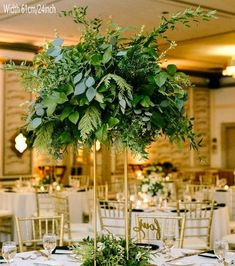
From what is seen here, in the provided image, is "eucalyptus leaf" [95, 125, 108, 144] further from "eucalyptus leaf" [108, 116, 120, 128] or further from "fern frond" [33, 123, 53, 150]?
"fern frond" [33, 123, 53, 150]

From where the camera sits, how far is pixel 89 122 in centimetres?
228

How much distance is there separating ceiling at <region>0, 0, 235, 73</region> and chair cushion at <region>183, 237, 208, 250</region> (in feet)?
9.33

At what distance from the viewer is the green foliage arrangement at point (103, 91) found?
2309 millimetres

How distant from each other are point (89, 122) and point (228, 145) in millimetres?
13771

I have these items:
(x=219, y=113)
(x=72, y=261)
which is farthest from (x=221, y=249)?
(x=219, y=113)

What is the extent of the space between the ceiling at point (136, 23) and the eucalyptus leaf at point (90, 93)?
473cm

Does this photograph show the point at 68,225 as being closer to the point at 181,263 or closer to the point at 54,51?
the point at 181,263

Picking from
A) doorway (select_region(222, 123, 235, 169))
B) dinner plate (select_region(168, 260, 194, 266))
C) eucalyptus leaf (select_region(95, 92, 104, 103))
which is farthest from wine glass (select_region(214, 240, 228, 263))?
doorway (select_region(222, 123, 235, 169))

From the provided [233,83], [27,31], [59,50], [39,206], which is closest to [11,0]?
[27,31]

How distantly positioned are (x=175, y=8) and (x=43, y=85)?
595cm

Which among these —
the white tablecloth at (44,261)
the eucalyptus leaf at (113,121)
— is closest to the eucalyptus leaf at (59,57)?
the eucalyptus leaf at (113,121)

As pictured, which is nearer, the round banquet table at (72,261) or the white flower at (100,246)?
the white flower at (100,246)

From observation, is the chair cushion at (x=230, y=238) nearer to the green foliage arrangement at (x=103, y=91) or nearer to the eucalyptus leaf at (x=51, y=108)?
the green foliage arrangement at (x=103, y=91)

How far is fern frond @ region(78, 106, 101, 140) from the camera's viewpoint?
226 cm
